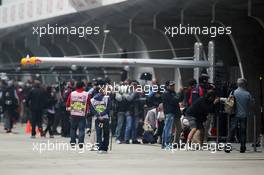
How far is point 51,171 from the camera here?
15.7 m

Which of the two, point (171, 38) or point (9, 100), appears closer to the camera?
point (9, 100)

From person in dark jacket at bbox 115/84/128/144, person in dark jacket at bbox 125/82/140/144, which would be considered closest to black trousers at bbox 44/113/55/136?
person in dark jacket at bbox 115/84/128/144

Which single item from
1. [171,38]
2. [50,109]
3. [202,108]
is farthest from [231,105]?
[171,38]

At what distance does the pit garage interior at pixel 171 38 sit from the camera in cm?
2711

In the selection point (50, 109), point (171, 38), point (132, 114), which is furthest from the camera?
point (171, 38)

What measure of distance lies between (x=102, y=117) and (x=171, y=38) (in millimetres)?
13054

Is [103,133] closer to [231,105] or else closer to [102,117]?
[102,117]

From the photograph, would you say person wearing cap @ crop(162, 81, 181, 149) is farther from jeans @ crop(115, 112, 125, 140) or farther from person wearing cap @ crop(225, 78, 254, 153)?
jeans @ crop(115, 112, 125, 140)

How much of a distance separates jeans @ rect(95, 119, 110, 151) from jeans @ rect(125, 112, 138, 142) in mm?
4387

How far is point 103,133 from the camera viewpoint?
20.6 metres

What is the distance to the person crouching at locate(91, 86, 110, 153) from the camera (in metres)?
20.5

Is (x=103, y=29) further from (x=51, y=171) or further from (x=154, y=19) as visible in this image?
(x=51, y=171)

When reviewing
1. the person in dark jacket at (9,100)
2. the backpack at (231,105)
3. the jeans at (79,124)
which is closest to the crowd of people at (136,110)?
the jeans at (79,124)

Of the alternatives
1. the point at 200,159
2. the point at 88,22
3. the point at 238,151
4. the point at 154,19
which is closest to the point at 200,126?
the point at 238,151
